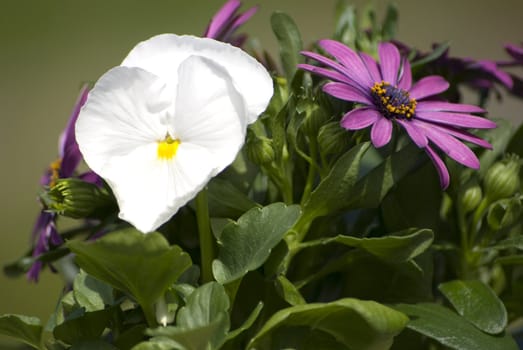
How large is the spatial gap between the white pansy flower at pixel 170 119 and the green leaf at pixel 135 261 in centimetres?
2

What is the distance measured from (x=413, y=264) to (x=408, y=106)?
0.30 ft

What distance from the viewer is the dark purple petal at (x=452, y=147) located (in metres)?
0.44

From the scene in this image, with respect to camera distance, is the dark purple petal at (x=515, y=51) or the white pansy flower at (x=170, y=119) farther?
the dark purple petal at (x=515, y=51)

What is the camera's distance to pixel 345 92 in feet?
1.45

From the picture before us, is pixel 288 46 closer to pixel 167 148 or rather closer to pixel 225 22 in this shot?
pixel 225 22

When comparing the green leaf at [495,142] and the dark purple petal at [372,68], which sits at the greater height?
the dark purple petal at [372,68]

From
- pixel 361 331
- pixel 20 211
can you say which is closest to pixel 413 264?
pixel 361 331

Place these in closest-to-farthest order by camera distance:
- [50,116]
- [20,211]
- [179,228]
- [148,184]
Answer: [148,184], [179,228], [20,211], [50,116]

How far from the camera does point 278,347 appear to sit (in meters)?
0.46

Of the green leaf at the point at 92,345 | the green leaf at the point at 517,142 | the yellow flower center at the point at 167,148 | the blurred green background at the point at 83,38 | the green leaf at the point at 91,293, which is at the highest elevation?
the yellow flower center at the point at 167,148

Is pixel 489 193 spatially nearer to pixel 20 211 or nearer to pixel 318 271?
pixel 318 271

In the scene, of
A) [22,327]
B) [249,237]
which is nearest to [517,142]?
[249,237]

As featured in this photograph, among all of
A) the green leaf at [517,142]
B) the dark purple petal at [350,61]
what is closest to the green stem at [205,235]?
the dark purple petal at [350,61]

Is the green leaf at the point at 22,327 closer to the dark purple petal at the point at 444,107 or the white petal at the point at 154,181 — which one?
the white petal at the point at 154,181
